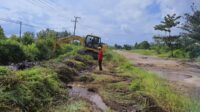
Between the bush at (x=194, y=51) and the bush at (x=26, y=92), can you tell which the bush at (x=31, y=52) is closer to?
the bush at (x=26, y=92)

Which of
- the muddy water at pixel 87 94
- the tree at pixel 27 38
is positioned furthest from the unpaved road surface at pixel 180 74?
the tree at pixel 27 38

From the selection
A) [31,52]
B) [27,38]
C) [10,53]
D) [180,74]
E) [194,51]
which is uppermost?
[27,38]

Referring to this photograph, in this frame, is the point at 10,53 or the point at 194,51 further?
the point at 194,51

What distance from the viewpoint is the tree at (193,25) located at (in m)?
54.9

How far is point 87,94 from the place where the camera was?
15734mm

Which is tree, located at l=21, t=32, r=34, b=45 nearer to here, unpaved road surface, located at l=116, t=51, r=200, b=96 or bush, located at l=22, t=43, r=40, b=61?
bush, located at l=22, t=43, r=40, b=61

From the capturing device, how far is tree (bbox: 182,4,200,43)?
54903mm

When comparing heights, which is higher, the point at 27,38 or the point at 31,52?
the point at 27,38

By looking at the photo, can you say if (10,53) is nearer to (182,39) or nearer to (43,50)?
(43,50)

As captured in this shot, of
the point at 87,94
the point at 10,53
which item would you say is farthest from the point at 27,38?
the point at 87,94

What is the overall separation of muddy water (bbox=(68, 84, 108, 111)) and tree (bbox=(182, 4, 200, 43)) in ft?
133

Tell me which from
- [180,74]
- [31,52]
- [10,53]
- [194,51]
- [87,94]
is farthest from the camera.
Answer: [194,51]

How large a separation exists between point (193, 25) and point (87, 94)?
1739 inches

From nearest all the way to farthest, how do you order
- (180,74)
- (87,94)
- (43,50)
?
(87,94)
(180,74)
(43,50)
